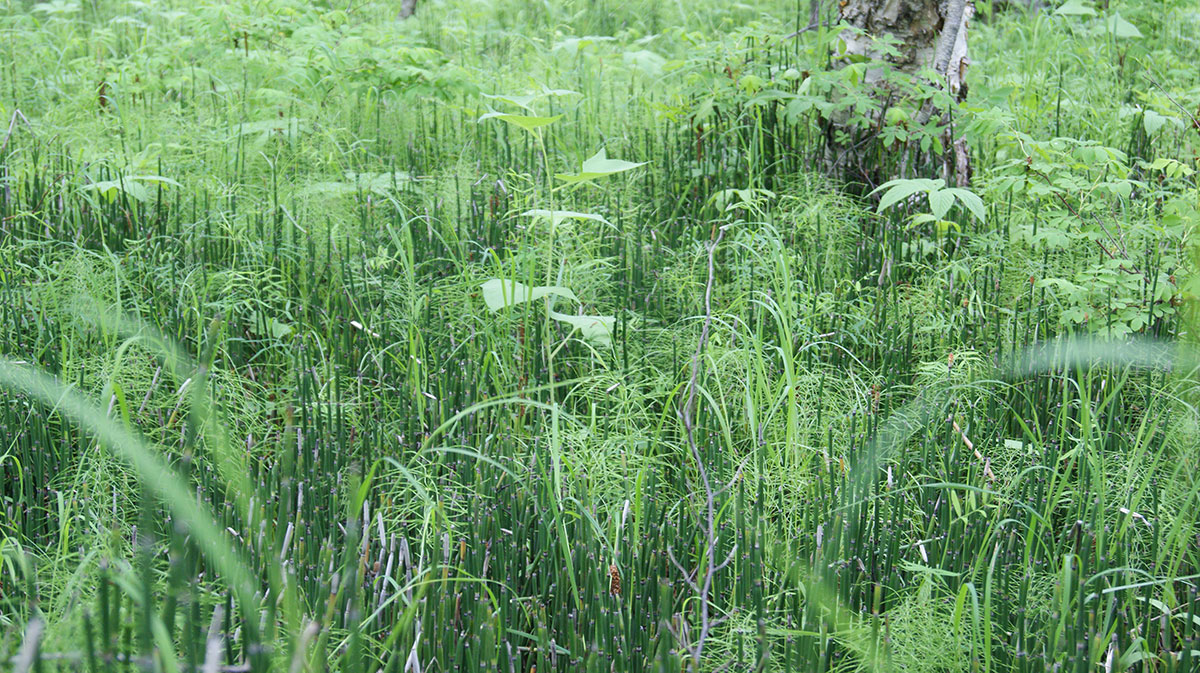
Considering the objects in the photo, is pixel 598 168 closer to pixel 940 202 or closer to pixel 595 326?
pixel 595 326

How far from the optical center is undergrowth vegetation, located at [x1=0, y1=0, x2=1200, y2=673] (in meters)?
1.63

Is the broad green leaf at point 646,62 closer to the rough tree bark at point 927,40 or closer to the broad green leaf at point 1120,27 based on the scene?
the rough tree bark at point 927,40

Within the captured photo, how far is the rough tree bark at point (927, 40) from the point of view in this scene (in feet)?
12.0

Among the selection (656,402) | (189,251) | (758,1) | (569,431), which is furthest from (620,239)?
(758,1)

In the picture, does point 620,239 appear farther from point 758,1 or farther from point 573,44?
point 758,1

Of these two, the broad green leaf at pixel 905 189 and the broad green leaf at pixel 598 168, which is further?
the broad green leaf at pixel 905 189

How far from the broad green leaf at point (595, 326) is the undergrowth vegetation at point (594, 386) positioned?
0.02 metres

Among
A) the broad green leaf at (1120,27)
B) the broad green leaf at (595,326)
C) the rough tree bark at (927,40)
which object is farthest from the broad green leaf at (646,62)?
the broad green leaf at (595,326)

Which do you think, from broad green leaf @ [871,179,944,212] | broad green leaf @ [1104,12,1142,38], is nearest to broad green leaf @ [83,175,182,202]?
broad green leaf @ [871,179,944,212]

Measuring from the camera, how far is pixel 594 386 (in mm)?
2346

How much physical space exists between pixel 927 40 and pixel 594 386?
7.63 feet

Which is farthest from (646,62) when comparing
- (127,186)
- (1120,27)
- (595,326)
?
(595,326)

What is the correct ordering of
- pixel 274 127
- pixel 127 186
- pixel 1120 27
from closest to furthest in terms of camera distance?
pixel 127 186 < pixel 274 127 < pixel 1120 27

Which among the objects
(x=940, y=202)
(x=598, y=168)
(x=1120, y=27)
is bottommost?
(x=940, y=202)
